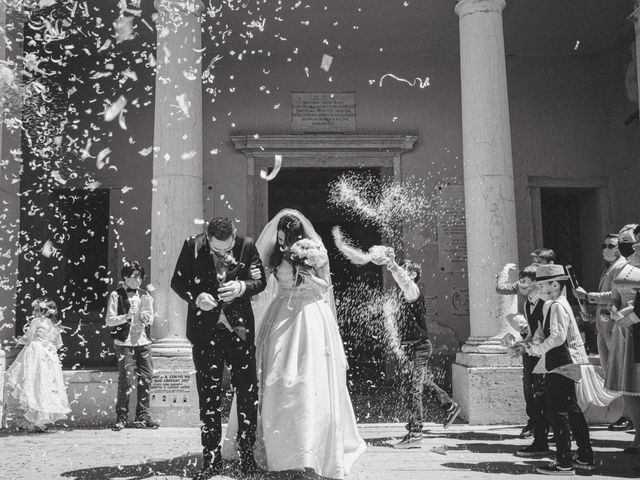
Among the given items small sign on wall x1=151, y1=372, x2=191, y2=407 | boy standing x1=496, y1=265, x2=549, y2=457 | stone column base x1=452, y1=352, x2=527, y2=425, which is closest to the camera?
boy standing x1=496, y1=265, x2=549, y2=457

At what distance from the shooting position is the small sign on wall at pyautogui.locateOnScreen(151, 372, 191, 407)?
7016 mm

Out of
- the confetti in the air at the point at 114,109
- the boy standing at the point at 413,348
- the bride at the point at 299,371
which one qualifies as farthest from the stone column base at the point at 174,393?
the confetti in the air at the point at 114,109

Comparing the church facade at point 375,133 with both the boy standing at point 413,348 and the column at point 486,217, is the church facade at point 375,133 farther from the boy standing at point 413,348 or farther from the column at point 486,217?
the boy standing at point 413,348

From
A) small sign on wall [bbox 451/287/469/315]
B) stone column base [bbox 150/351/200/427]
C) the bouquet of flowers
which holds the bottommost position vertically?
stone column base [bbox 150/351/200/427]

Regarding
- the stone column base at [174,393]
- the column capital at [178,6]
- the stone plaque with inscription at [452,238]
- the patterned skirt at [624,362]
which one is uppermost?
the column capital at [178,6]

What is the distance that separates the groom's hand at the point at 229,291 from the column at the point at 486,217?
153 inches

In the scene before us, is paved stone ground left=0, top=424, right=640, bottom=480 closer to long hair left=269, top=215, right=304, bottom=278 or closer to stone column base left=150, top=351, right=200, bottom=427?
stone column base left=150, top=351, right=200, bottom=427

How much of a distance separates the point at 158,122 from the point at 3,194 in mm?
1997

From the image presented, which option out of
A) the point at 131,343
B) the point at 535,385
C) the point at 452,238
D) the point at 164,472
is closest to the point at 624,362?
the point at 535,385

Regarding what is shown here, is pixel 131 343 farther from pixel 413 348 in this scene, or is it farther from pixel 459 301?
pixel 459 301

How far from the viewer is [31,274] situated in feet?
33.4

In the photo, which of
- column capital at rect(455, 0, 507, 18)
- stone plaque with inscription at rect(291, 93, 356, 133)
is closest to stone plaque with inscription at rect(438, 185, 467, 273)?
stone plaque with inscription at rect(291, 93, 356, 133)

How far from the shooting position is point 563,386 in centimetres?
473

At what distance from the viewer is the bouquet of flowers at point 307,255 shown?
4.69m
